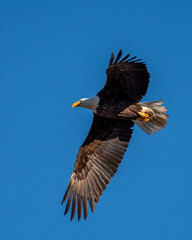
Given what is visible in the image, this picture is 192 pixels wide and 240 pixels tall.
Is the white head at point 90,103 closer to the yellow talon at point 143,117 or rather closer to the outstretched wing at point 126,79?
the outstretched wing at point 126,79

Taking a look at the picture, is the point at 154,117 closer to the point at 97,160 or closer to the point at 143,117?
the point at 143,117

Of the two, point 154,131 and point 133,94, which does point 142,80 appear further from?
point 154,131

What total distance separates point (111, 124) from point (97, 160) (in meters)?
0.89

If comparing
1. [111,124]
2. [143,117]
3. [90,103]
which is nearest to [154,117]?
[143,117]

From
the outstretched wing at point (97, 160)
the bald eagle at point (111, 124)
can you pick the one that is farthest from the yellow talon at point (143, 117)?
the outstretched wing at point (97, 160)

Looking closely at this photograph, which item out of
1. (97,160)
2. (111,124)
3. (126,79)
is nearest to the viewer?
(126,79)

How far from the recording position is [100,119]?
10086mm

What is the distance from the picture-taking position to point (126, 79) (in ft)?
29.8

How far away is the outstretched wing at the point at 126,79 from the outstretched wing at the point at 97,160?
89 centimetres

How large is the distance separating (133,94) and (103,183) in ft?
6.62

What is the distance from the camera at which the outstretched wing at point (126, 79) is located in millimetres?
8751

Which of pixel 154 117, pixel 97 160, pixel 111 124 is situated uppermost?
pixel 154 117

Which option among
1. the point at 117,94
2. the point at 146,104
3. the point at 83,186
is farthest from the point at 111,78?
the point at 83,186

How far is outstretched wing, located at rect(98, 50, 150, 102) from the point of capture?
8.75 metres
